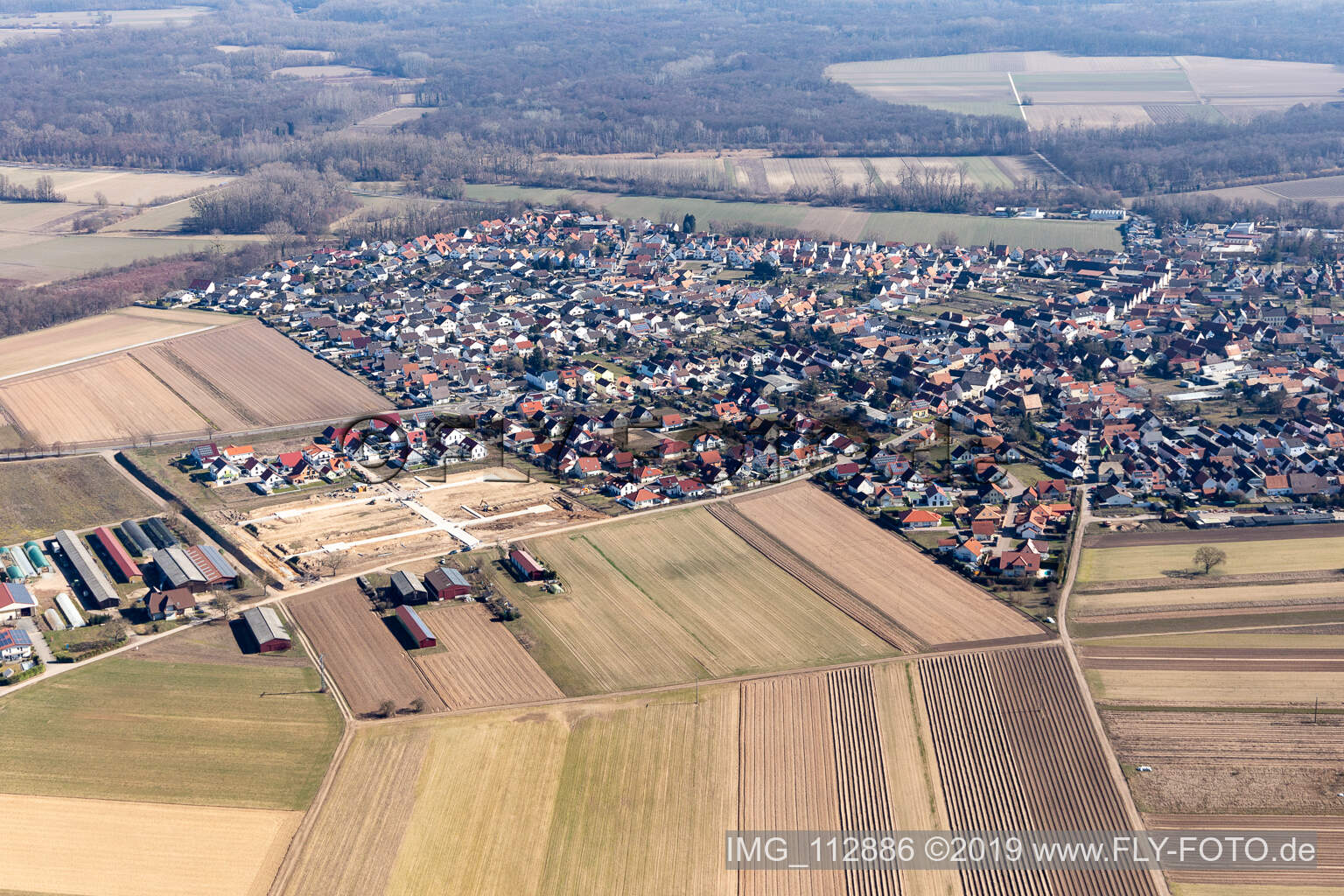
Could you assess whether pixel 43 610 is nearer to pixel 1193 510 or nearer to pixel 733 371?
pixel 733 371

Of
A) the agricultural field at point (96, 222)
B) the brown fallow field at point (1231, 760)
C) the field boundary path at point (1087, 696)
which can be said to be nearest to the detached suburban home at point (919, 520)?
the field boundary path at point (1087, 696)

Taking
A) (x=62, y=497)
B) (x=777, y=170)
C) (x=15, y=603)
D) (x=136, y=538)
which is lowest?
(x=777, y=170)

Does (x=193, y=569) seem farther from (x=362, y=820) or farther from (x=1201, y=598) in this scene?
(x=1201, y=598)

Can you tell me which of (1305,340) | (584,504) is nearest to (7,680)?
(584,504)

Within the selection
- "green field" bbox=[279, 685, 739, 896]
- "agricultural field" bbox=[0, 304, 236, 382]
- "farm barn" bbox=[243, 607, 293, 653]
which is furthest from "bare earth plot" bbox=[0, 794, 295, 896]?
"agricultural field" bbox=[0, 304, 236, 382]

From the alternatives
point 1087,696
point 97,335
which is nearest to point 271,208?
point 97,335

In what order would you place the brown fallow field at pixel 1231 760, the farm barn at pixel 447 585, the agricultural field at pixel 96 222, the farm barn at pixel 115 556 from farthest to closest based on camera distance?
1. the agricultural field at pixel 96 222
2. the farm barn at pixel 115 556
3. the farm barn at pixel 447 585
4. the brown fallow field at pixel 1231 760

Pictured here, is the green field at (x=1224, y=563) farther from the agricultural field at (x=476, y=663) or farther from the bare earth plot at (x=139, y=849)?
the bare earth plot at (x=139, y=849)
